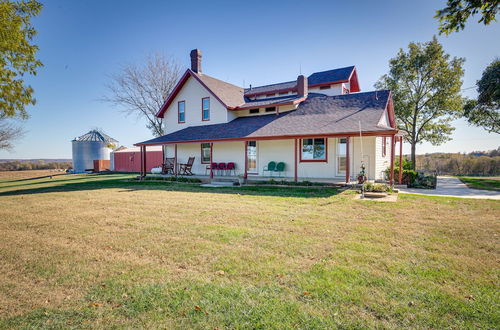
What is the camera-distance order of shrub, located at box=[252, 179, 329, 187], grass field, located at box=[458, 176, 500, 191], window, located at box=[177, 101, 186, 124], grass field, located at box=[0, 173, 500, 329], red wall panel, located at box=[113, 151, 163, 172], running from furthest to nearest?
red wall panel, located at box=[113, 151, 163, 172] < window, located at box=[177, 101, 186, 124] < grass field, located at box=[458, 176, 500, 191] < shrub, located at box=[252, 179, 329, 187] < grass field, located at box=[0, 173, 500, 329]

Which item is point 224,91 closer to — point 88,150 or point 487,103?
point 487,103

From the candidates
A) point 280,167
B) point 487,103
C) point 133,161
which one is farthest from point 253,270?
point 133,161

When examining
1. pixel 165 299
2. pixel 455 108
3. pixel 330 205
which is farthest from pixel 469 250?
pixel 455 108

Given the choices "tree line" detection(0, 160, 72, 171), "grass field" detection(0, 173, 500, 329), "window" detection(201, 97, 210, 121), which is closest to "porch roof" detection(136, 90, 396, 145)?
"window" detection(201, 97, 210, 121)

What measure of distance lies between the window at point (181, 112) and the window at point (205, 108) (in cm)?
186

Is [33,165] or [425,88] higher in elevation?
[425,88]

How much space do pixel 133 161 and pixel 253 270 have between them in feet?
101

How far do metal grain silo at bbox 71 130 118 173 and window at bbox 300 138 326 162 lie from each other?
3083 centimetres

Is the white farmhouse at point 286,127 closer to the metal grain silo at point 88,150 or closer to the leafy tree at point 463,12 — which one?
the leafy tree at point 463,12

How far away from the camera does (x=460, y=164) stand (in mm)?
23453

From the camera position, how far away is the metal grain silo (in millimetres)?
35062

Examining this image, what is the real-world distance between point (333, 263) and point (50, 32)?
17.5m

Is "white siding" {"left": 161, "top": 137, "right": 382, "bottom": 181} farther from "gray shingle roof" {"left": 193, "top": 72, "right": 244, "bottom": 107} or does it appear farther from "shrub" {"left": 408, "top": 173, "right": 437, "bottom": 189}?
"gray shingle roof" {"left": 193, "top": 72, "right": 244, "bottom": 107}

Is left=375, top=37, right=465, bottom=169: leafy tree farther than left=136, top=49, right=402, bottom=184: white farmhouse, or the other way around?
left=375, top=37, right=465, bottom=169: leafy tree
